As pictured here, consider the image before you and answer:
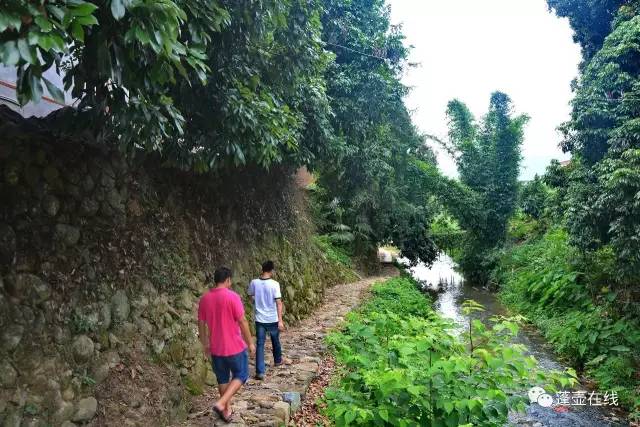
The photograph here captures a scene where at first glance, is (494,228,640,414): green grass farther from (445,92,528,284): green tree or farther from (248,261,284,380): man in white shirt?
(248,261,284,380): man in white shirt

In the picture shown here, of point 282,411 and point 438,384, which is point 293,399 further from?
point 438,384

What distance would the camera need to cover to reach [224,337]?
4.41 metres

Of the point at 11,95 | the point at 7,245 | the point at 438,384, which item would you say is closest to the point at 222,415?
the point at 438,384

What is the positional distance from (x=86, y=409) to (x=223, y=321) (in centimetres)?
139

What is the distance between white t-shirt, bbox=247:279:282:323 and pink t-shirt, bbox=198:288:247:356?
1.38m

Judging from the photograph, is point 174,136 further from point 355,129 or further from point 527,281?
point 527,281

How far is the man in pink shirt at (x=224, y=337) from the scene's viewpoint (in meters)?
4.42

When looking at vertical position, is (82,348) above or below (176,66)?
below

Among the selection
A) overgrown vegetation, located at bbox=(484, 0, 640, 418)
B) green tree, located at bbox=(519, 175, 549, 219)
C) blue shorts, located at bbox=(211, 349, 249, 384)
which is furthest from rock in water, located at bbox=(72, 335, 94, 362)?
A: green tree, located at bbox=(519, 175, 549, 219)

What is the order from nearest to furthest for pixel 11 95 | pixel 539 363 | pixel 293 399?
pixel 293 399 < pixel 11 95 < pixel 539 363

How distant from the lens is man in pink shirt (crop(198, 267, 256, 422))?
174 inches

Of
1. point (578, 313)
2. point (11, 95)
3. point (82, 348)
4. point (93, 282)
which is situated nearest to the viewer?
point (82, 348)

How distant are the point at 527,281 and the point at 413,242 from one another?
27.4 ft

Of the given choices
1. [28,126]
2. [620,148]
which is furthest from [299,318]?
[620,148]
